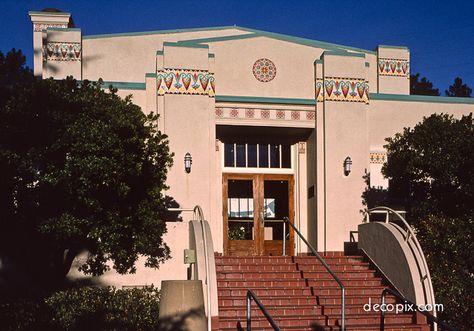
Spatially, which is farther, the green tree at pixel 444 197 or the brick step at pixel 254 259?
the brick step at pixel 254 259

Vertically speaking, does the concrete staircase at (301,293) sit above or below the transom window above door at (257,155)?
below

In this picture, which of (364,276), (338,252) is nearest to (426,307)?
(364,276)

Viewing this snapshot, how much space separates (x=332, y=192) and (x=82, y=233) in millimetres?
6441

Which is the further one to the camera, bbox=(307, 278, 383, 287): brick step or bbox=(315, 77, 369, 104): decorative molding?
bbox=(315, 77, 369, 104): decorative molding

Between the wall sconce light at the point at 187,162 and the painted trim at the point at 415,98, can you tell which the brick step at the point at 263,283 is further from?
the painted trim at the point at 415,98

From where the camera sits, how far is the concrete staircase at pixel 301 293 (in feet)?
35.9

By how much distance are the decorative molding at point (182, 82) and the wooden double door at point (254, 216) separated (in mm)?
2410

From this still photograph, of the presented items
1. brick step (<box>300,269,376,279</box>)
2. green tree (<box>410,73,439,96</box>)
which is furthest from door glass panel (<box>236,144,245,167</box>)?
green tree (<box>410,73,439,96</box>)

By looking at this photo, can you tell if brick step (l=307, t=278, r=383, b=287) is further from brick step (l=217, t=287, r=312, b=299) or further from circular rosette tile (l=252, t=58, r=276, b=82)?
circular rosette tile (l=252, t=58, r=276, b=82)

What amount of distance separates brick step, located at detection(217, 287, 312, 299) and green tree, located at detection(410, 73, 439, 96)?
34.7m

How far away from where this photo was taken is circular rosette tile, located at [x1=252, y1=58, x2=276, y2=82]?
16.0 metres

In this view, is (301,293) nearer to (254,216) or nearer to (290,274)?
(290,274)

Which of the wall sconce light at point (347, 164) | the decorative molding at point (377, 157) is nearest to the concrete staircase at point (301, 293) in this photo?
the wall sconce light at point (347, 164)

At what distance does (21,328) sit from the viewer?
11.0 metres
